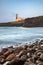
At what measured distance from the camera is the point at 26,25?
3422 centimetres

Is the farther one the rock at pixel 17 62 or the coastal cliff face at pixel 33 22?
the coastal cliff face at pixel 33 22

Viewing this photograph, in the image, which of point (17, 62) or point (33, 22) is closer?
point (17, 62)

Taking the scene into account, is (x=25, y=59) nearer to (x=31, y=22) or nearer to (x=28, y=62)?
(x=28, y=62)

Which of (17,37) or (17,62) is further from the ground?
(17,62)

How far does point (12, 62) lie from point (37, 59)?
0.50 m

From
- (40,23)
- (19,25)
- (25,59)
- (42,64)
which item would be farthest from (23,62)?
(19,25)

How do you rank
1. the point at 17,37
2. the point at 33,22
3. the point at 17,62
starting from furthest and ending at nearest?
the point at 33,22
the point at 17,37
the point at 17,62

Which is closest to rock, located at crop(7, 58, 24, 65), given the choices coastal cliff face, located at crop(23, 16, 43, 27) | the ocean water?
the ocean water

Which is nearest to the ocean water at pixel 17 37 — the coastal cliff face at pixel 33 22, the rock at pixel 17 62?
the rock at pixel 17 62

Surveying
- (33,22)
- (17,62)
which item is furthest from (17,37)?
(33,22)

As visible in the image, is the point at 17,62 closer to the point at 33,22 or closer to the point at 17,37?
the point at 17,37

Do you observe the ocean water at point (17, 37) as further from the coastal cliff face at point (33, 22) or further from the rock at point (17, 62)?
the coastal cliff face at point (33, 22)

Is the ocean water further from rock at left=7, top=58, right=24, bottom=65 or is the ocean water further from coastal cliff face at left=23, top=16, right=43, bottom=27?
coastal cliff face at left=23, top=16, right=43, bottom=27

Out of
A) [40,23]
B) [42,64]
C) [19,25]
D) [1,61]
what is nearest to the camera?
[42,64]
